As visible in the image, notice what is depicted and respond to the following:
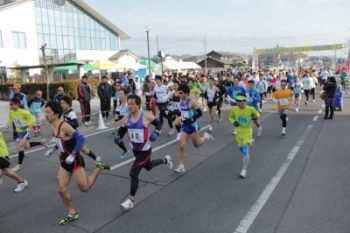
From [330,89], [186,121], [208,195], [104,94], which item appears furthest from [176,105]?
[330,89]

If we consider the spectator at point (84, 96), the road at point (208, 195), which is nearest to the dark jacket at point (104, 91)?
the spectator at point (84, 96)

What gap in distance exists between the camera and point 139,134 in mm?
4883

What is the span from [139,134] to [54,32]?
3833cm

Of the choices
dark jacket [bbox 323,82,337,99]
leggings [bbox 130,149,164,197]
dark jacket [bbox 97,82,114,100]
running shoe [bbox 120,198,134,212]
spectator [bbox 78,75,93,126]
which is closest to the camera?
running shoe [bbox 120,198,134,212]

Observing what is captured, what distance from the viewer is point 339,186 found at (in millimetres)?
5434

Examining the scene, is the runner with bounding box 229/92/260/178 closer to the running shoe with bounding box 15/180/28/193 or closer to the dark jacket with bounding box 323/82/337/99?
the running shoe with bounding box 15/180/28/193

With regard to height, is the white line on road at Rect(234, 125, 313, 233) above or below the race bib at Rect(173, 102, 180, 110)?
below

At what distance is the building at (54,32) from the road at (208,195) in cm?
2988

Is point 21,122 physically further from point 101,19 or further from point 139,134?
point 101,19

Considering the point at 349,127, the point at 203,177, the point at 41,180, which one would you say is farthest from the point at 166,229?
the point at 349,127

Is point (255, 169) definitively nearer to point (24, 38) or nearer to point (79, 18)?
point (24, 38)

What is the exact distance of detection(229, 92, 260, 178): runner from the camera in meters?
6.14

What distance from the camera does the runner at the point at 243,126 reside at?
6.14 m

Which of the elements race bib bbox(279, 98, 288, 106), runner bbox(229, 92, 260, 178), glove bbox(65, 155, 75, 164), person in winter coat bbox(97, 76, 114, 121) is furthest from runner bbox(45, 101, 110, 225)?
person in winter coat bbox(97, 76, 114, 121)
